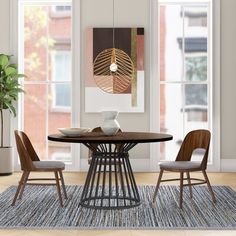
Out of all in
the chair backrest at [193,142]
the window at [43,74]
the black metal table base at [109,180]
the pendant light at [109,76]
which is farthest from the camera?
the window at [43,74]

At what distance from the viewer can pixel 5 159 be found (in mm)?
7641

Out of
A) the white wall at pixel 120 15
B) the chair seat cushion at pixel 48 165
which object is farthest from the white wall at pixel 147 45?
the chair seat cushion at pixel 48 165

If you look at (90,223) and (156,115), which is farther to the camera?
(156,115)

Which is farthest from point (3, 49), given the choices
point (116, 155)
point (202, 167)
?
point (202, 167)

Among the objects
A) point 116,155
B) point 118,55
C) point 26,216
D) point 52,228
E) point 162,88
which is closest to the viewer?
point 52,228

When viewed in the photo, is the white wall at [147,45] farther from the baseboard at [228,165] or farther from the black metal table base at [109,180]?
the black metal table base at [109,180]

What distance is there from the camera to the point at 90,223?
15.1ft

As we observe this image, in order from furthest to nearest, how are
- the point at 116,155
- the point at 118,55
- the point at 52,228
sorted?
the point at 118,55 < the point at 116,155 < the point at 52,228

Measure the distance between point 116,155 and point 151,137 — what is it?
0.41 m

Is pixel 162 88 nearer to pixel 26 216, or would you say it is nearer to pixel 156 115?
pixel 156 115

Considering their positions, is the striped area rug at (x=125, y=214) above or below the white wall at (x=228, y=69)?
below

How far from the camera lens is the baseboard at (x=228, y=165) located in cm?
805

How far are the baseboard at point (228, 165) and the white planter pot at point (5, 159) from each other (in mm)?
3140

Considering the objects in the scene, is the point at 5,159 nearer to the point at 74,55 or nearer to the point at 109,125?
the point at 74,55
